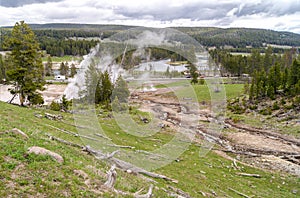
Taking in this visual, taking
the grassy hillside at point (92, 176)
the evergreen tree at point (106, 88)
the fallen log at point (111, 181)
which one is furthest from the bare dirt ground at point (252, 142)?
the fallen log at point (111, 181)

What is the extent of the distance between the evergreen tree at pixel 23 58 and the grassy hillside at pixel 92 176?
11.7 metres

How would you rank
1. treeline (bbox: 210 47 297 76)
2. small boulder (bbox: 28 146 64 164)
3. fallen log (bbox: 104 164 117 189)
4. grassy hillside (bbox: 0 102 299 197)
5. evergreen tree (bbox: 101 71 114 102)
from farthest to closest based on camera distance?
1. treeline (bbox: 210 47 297 76)
2. evergreen tree (bbox: 101 71 114 102)
3. small boulder (bbox: 28 146 64 164)
4. fallen log (bbox: 104 164 117 189)
5. grassy hillside (bbox: 0 102 299 197)

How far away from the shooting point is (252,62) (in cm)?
10131

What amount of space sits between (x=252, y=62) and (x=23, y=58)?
89.4 m

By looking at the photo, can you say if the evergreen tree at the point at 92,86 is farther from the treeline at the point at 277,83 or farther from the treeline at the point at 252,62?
the treeline at the point at 252,62

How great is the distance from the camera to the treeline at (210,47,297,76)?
97562mm

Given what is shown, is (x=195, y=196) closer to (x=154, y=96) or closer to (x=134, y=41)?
(x=134, y=41)

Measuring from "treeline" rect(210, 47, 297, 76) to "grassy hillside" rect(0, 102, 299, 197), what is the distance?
261ft

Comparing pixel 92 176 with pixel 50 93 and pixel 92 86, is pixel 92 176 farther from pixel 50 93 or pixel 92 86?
pixel 50 93

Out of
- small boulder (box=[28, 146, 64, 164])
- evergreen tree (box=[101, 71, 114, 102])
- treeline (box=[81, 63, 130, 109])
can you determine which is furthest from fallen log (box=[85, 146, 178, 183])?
evergreen tree (box=[101, 71, 114, 102])

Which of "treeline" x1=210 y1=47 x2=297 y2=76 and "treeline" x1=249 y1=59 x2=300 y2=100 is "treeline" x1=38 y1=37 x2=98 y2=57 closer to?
"treeline" x1=210 y1=47 x2=297 y2=76

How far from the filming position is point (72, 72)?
125 meters

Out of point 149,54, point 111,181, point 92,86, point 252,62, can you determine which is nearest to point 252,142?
point 111,181

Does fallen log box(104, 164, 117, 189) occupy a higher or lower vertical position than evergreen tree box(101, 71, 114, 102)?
lower
